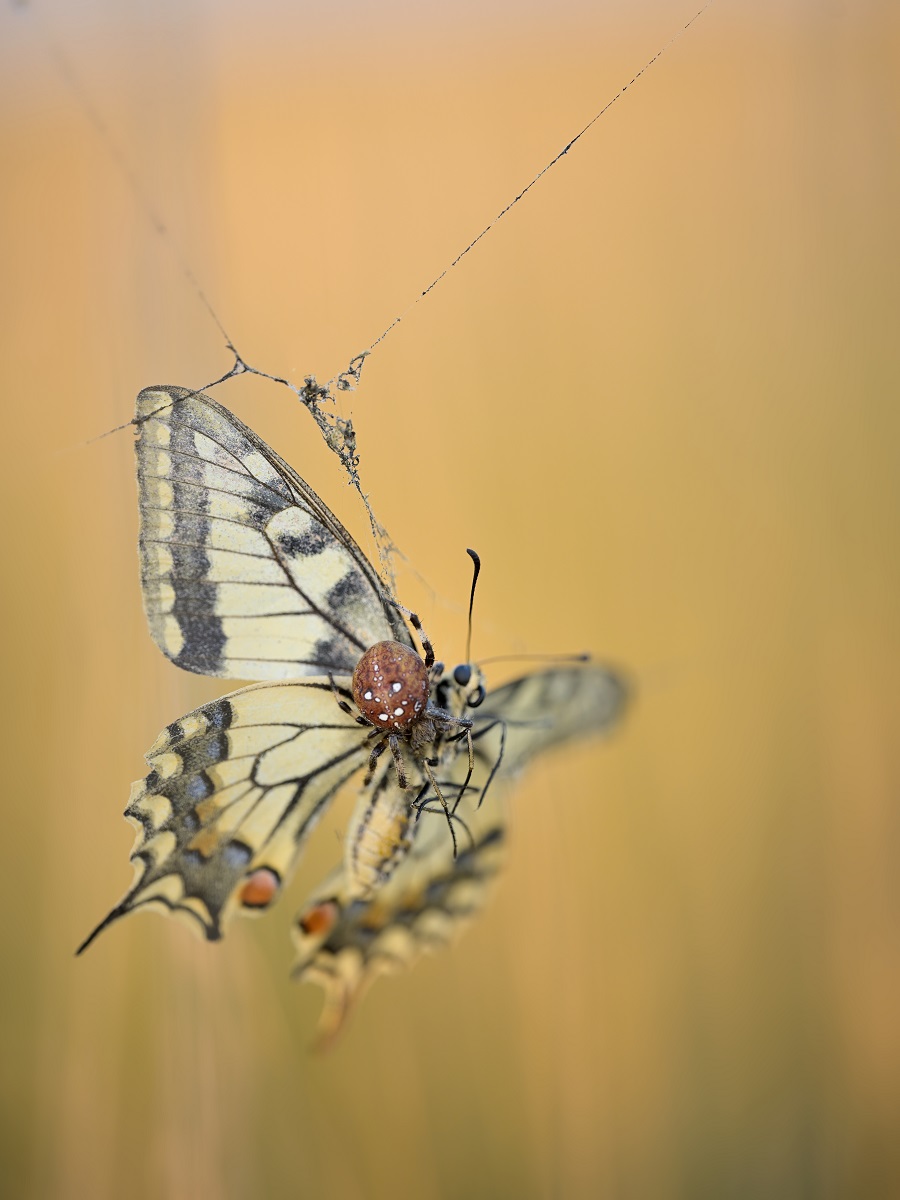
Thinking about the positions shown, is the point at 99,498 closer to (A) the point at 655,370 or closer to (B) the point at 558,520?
(B) the point at 558,520

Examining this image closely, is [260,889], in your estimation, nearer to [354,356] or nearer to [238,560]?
[238,560]

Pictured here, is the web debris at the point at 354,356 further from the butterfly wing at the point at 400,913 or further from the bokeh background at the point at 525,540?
the butterfly wing at the point at 400,913

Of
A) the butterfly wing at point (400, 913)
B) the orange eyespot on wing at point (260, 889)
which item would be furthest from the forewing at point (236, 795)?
the butterfly wing at point (400, 913)

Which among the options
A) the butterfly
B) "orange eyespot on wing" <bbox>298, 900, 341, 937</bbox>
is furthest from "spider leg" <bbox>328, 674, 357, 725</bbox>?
"orange eyespot on wing" <bbox>298, 900, 341, 937</bbox>

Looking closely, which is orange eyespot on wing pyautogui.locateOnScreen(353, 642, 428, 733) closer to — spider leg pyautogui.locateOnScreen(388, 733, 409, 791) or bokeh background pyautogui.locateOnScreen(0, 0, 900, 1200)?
spider leg pyautogui.locateOnScreen(388, 733, 409, 791)

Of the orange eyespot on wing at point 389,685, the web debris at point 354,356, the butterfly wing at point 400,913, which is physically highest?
the web debris at point 354,356

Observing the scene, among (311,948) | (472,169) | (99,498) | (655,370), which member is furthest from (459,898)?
(472,169)
